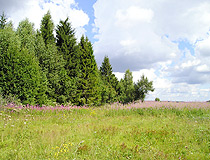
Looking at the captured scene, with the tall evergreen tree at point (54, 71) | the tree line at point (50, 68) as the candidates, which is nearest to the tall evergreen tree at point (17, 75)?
the tree line at point (50, 68)

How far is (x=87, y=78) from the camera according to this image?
71.8 feet

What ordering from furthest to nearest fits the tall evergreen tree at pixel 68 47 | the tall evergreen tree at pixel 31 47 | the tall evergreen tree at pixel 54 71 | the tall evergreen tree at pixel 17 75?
the tall evergreen tree at pixel 68 47, the tall evergreen tree at pixel 54 71, the tall evergreen tree at pixel 31 47, the tall evergreen tree at pixel 17 75

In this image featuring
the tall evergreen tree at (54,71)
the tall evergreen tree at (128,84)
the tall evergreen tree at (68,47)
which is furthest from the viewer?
the tall evergreen tree at (128,84)

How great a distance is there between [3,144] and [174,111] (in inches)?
425

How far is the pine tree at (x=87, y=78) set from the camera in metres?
21.4

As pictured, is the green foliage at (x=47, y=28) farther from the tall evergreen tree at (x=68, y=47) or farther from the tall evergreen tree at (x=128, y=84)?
the tall evergreen tree at (x=128, y=84)

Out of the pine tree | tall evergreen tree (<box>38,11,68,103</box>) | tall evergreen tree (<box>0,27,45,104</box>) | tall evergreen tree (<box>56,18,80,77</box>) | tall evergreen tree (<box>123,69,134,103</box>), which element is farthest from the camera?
tall evergreen tree (<box>123,69,134,103</box>)

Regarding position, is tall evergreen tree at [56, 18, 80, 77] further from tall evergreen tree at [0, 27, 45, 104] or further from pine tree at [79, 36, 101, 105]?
tall evergreen tree at [0, 27, 45, 104]

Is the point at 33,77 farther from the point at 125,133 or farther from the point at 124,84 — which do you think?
the point at 124,84

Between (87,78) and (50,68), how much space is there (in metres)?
4.86

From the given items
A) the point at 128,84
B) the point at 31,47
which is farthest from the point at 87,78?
the point at 128,84

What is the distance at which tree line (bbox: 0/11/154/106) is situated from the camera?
46.2ft

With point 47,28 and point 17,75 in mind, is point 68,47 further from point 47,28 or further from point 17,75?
point 17,75

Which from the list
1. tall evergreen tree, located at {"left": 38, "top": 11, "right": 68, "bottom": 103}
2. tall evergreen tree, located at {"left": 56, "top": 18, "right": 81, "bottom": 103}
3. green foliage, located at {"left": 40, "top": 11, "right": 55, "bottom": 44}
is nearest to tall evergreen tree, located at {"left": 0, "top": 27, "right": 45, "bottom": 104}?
tall evergreen tree, located at {"left": 38, "top": 11, "right": 68, "bottom": 103}
